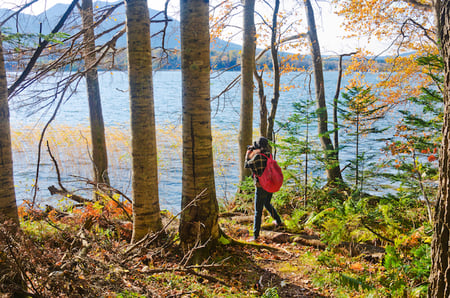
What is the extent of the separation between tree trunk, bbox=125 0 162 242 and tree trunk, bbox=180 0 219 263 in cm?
54

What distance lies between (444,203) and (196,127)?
10.2 ft

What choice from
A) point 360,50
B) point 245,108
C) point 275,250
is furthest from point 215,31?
point 275,250

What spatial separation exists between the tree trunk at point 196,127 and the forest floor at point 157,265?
40 centimetres

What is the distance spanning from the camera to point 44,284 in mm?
2303

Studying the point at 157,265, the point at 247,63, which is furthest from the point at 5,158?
the point at 247,63

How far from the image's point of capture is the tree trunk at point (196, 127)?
4.59 meters

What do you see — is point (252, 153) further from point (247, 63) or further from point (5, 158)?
point (5, 158)

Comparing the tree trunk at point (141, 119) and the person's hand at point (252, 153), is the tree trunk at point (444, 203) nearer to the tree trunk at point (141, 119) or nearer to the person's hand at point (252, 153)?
the person's hand at point (252, 153)

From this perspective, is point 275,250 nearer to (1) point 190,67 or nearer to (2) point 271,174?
(2) point 271,174

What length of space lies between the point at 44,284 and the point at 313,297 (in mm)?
3113

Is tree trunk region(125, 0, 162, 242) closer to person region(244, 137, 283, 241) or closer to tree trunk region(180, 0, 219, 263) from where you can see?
tree trunk region(180, 0, 219, 263)

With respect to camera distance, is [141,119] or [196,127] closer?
[196,127]

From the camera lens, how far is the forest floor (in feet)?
8.03

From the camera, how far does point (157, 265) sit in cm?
473
